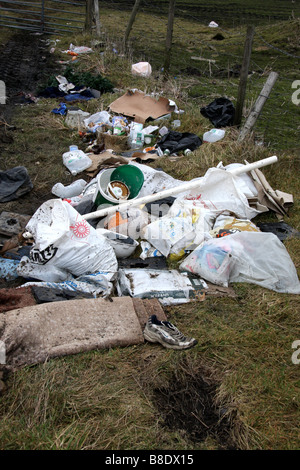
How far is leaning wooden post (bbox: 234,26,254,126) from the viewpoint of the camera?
5.21 m

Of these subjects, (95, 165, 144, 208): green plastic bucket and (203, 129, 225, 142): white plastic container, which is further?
(203, 129, 225, 142): white plastic container

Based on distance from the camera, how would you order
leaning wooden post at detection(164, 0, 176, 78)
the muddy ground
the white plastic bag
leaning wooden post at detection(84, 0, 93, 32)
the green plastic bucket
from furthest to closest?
leaning wooden post at detection(84, 0, 93, 32) < the white plastic bag < leaning wooden post at detection(164, 0, 176, 78) < the muddy ground < the green plastic bucket

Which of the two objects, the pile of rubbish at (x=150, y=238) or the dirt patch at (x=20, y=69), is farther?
the dirt patch at (x=20, y=69)

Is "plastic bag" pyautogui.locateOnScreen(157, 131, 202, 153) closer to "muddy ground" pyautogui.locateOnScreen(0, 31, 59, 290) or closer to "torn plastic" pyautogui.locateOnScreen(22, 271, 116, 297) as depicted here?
"muddy ground" pyautogui.locateOnScreen(0, 31, 59, 290)

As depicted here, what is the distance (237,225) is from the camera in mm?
3510

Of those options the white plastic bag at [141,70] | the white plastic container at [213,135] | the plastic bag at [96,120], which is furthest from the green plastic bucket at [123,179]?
the white plastic bag at [141,70]

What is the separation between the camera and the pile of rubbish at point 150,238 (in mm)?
2965

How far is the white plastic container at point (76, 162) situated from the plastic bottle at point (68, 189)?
0.42 meters

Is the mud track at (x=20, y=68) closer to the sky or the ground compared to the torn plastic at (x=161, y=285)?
closer to the sky

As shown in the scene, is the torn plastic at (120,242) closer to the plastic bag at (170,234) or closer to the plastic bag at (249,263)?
the plastic bag at (170,234)

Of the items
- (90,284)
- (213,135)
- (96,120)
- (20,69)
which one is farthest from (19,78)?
(90,284)

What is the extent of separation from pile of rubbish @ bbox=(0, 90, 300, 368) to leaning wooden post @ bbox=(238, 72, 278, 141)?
0.92m

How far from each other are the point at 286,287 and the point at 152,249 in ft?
3.82

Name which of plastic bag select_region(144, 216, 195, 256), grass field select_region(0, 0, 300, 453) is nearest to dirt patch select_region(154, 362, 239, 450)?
grass field select_region(0, 0, 300, 453)
